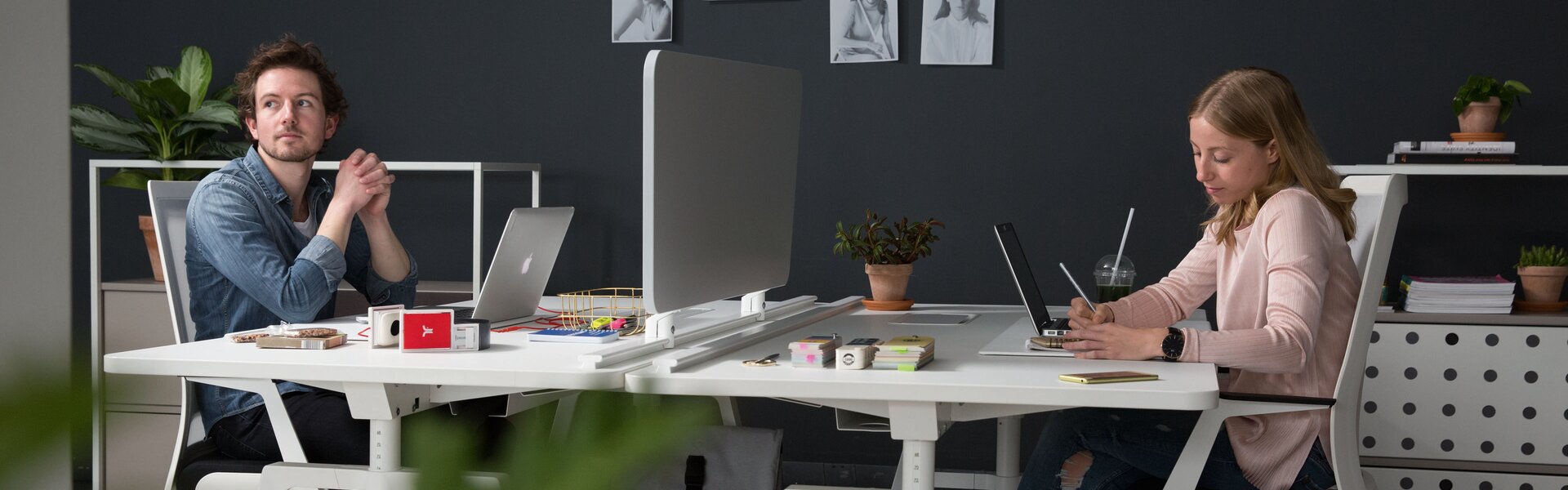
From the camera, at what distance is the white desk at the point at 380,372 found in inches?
61.7

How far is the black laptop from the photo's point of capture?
6.79ft

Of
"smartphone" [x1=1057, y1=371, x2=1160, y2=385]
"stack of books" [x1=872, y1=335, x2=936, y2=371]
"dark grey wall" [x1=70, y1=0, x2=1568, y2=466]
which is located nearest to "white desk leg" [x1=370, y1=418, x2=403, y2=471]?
"stack of books" [x1=872, y1=335, x2=936, y2=371]

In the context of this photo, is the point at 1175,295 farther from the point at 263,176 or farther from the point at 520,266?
the point at 263,176

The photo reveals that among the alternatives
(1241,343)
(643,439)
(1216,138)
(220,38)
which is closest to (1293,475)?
(1241,343)

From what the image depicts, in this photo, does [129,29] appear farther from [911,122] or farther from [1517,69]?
[1517,69]

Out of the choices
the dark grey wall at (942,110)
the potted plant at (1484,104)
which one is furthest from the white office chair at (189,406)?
the potted plant at (1484,104)

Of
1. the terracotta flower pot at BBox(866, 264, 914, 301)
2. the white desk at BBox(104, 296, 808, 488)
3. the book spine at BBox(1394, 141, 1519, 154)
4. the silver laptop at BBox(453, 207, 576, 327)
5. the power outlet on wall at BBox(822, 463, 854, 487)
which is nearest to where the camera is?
the white desk at BBox(104, 296, 808, 488)

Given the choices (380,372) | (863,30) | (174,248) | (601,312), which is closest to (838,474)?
(863,30)

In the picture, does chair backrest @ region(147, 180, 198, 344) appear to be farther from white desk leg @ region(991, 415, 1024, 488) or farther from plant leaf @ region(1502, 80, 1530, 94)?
plant leaf @ region(1502, 80, 1530, 94)

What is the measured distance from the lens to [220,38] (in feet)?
12.8

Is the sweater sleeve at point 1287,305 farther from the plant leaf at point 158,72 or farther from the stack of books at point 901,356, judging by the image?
the plant leaf at point 158,72

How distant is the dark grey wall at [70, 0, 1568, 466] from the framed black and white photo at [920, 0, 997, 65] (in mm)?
35

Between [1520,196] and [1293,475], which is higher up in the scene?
[1520,196]

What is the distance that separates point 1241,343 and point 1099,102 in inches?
72.1
